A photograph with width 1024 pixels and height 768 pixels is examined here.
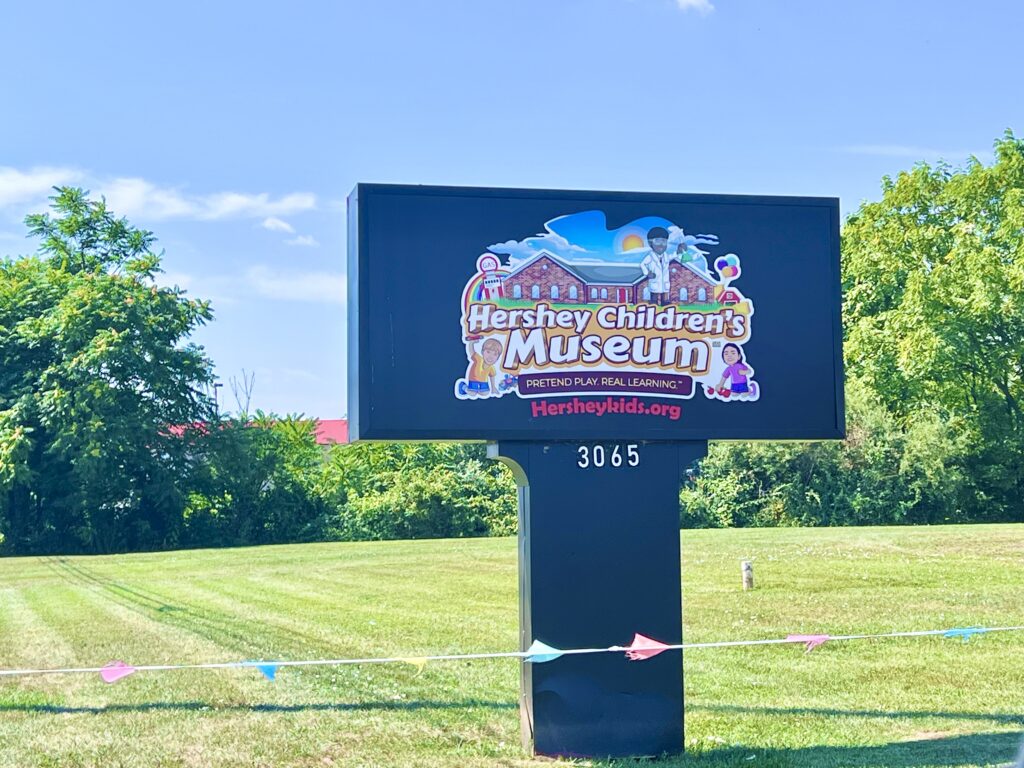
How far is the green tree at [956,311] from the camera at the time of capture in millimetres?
43438

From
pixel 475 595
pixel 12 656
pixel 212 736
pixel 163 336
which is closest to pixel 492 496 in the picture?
pixel 163 336

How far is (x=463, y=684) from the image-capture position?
12.3 m

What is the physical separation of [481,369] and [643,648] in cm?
227

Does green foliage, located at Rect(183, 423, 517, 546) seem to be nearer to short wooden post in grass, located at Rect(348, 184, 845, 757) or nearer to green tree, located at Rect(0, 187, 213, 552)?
green tree, located at Rect(0, 187, 213, 552)

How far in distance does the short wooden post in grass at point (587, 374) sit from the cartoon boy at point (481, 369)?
1cm

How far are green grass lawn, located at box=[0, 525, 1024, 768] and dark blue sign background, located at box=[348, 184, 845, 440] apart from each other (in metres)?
2.45

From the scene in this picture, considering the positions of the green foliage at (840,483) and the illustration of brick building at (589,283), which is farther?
the green foliage at (840,483)

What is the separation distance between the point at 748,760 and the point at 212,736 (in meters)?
4.28

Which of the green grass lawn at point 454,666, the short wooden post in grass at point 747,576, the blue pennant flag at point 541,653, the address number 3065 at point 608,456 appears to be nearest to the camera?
the blue pennant flag at point 541,653

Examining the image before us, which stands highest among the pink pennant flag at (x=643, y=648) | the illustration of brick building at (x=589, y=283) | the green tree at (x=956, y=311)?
the green tree at (x=956, y=311)

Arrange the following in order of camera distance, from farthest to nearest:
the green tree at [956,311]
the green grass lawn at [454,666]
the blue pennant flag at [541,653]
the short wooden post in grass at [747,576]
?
1. the green tree at [956,311]
2. the short wooden post in grass at [747,576]
3. the green grass lawn at [454,666]
4. the blue pennant flag at [541,653]

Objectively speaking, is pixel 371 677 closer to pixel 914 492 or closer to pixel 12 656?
pixel 12 656

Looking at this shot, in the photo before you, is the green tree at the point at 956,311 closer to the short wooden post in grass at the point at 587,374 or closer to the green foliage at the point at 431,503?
the green foliage at the point at 431,503

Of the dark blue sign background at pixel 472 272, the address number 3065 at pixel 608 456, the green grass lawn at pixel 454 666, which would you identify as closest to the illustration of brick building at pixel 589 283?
the dark blue sign background at pixel 472 272
